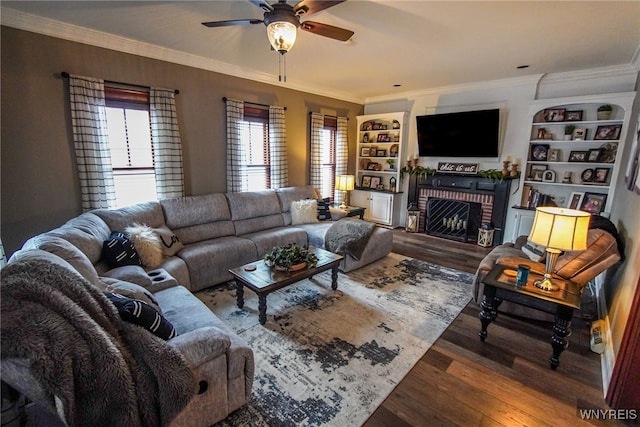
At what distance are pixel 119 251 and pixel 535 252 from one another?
13.6 ft

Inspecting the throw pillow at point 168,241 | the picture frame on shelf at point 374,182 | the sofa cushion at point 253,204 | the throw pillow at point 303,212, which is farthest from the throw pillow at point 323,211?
the throw pillow at point 168,241

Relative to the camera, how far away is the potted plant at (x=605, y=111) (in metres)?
3.89

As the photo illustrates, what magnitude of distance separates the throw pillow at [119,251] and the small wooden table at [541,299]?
312 cm

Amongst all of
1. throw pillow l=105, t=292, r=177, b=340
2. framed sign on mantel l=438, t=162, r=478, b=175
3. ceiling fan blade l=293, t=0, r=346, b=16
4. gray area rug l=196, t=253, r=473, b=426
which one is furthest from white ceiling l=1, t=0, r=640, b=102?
gray area rug l=196, t=253, r=473, b=426

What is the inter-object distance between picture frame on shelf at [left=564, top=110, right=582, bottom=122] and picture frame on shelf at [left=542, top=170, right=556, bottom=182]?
0.76 meters

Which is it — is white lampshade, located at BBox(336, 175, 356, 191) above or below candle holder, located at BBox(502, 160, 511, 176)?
below

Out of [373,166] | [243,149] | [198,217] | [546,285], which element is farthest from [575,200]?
[198,217]

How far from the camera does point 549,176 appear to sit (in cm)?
440

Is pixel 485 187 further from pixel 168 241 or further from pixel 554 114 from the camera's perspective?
pixel 168 241

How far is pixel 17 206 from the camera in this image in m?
2.69

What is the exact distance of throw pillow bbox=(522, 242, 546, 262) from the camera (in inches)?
117

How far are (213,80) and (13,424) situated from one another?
12.5 feet

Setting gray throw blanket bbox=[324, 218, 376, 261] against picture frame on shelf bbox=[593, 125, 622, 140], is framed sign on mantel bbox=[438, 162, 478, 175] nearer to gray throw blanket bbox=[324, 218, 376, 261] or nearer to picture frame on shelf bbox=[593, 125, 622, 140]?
picture frame on shelf bbox=[593, 125, 622, 140]

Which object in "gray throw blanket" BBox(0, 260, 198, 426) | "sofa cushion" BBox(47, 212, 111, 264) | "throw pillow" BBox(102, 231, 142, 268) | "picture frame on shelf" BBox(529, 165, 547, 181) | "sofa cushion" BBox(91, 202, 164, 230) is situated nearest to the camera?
"gray throw blanket" BBox(0, 260, 198, 426)
